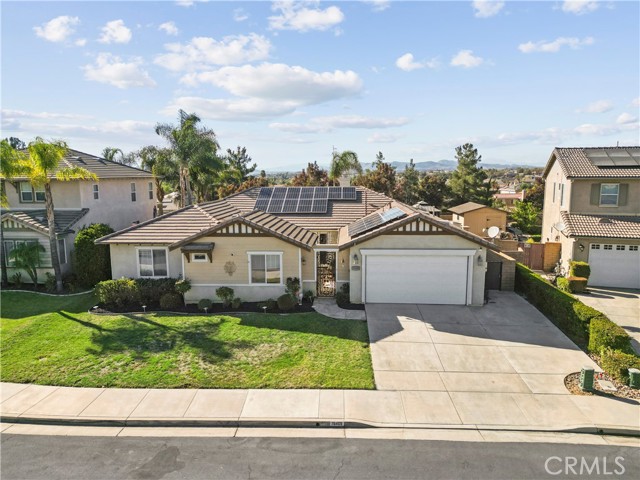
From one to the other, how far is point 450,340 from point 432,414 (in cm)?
464

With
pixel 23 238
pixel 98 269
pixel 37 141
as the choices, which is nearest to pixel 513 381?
pixel 98 269

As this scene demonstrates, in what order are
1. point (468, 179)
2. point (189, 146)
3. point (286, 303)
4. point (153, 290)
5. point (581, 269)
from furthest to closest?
point (468, 179) → point (189, 146) → point (581, 269) → point (153, 290) → point (286, 303)

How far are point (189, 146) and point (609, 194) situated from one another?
93.7 ft

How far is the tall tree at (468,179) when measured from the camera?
5081cm

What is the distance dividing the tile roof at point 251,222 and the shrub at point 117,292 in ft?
6.01

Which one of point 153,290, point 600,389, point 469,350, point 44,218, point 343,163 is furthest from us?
point 343,163

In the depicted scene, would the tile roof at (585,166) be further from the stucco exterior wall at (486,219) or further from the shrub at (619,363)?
the shrub at (619,363)

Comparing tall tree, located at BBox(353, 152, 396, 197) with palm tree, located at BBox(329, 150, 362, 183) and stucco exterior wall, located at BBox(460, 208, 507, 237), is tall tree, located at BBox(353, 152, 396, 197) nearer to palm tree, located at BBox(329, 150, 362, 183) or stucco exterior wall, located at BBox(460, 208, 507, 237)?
palm tree, located at BBox(329, 150, 362, 183)

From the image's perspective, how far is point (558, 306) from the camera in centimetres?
1573

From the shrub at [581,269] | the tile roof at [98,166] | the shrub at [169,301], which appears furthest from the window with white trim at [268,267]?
the shrub at [581,269]

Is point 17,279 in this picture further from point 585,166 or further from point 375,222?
point 585,166

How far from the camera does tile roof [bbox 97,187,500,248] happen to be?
17609 mm

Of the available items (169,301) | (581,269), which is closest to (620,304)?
(581,269)

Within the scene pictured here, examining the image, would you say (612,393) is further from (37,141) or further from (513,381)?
(37,141)
